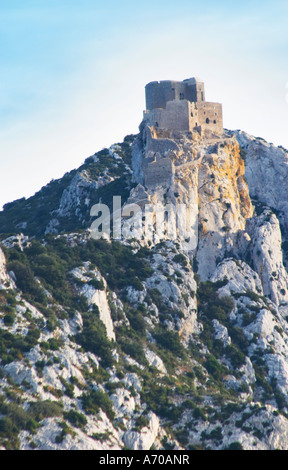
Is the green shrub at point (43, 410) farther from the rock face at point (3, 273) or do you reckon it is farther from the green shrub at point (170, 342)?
the green shrub at point (170, 342)

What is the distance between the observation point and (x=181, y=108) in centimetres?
11956

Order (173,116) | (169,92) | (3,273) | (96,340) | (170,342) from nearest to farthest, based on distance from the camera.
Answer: (96,340) < (3,273) < (170,342) < (173,116) < (169,92)

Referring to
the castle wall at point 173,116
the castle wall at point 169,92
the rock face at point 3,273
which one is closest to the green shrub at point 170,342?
the rock face at point 3,273

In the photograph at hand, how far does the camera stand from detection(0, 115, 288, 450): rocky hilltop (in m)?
75.8

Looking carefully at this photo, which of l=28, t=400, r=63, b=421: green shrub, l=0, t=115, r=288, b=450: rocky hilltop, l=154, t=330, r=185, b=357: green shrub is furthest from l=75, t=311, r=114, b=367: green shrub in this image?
l=28, t=400, r=63, b=421: green shrub

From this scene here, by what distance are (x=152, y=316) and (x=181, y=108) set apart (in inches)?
1374

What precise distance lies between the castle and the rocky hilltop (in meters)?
1.67

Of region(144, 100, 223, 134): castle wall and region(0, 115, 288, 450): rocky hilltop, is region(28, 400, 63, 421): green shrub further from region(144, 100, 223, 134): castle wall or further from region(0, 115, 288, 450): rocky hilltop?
region(144, 100, 223, 134): castle wall

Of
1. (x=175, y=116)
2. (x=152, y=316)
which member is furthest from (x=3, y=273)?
(x=175, y=116)

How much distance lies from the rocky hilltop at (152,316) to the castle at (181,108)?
167 centimetres

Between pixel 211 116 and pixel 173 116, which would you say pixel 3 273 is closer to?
pixel 173 116

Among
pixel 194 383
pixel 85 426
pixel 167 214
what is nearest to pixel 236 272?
pixel 167 214

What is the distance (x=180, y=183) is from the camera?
111625mm

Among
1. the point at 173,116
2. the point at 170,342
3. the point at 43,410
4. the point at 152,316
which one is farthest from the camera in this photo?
the point at 173,116
